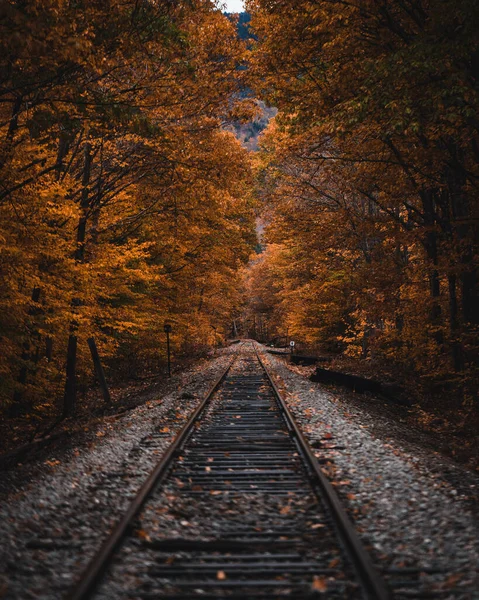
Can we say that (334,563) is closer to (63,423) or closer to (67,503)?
(67,503)

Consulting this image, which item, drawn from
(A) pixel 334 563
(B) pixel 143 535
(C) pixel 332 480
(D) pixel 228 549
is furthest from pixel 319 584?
(C) pixel 332 480

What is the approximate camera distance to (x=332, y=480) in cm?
571

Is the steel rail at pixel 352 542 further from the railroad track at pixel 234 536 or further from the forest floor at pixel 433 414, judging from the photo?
the forest floor at pixel 433 414

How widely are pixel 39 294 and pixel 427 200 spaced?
11.9 meters

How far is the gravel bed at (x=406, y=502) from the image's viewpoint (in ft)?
11.8

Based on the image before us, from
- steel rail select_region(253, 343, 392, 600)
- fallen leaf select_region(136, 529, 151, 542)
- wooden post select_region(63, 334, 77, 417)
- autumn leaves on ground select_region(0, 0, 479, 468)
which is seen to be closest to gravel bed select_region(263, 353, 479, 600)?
steel rail select_region(253, 343, 392, 600)

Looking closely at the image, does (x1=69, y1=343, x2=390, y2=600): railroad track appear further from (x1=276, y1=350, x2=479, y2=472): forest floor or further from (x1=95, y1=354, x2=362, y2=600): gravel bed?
(x1=276, y1=350, x2=479, y2=472): forest floor

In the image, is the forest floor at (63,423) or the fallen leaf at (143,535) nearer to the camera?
the fallen leaf at (143,535)

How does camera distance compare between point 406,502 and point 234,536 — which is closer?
point 234,536

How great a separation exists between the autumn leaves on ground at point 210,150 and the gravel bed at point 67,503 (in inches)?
133

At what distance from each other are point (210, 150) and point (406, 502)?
30.8 ft

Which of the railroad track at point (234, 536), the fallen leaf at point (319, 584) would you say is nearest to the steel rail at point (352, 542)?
the railroad track at point (234, 536)

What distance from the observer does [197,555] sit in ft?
12.7

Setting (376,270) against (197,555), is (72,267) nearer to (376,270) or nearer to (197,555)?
(197,555)
